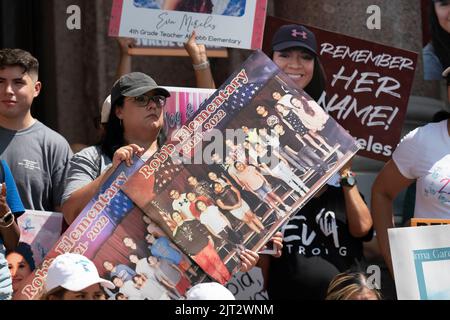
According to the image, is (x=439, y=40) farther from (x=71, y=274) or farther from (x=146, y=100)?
(x=71, y=274)

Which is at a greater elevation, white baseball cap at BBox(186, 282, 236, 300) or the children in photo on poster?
the children in photo on poster

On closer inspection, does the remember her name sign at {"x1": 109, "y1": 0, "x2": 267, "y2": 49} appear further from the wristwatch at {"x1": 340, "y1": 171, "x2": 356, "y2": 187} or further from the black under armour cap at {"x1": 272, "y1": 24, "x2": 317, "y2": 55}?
the wristwatch at {"x1": 340, "y1": 171, "x2": 356, "y2": 187}

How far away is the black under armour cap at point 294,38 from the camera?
748 cm

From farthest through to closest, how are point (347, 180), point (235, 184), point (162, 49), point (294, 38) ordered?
point (162, 49) → point (294, 38) → point (347, 180) → point (235, 184)

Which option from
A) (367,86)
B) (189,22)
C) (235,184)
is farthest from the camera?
(367,86)

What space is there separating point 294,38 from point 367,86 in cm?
60

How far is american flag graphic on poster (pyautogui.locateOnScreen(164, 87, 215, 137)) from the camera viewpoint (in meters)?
6.93

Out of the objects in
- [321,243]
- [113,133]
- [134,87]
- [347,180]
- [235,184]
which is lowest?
[321,243]

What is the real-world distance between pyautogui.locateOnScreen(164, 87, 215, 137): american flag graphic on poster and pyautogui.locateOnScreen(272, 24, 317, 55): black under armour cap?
75 centimetres

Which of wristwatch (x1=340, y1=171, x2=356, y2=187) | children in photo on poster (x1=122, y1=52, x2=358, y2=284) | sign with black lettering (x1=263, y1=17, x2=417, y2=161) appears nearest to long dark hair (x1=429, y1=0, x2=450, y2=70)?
sign with black lettering (x1=263, y1=17, x2=417, y2=161)

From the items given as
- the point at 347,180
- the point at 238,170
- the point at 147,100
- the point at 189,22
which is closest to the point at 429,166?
the point at 347,180

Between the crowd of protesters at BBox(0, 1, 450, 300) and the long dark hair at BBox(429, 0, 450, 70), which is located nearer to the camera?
the crowd of protesters at BBox(0, 1, 450, 300)

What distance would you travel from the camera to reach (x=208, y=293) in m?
5.62
